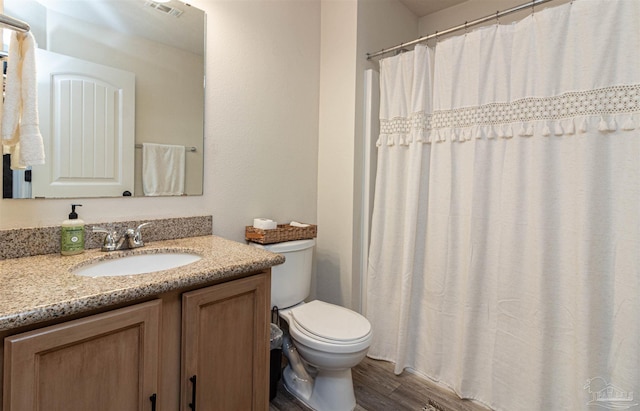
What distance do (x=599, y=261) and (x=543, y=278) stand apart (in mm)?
221

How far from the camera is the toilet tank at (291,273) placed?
5.75 ft

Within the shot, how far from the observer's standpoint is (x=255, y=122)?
6.16 ft

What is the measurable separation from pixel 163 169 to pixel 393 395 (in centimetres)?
167

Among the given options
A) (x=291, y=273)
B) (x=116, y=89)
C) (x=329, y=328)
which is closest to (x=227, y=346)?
(x=329, y=328)

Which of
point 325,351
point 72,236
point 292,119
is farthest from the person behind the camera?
point 292,119

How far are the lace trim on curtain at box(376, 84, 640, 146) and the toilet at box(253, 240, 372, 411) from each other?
92 centimetres

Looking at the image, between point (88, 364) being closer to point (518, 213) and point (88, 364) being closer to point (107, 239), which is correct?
point (107, 239)

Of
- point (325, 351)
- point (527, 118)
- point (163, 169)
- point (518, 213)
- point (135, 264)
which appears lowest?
point (325, 351)

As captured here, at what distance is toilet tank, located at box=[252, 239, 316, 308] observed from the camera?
175 centimetres

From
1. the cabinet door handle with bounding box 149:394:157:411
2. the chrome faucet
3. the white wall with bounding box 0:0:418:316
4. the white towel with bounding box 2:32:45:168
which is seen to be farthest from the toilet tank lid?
the white towel with bounding box 2:32:45:168

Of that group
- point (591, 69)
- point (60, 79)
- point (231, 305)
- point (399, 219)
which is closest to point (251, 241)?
point (231, 305)

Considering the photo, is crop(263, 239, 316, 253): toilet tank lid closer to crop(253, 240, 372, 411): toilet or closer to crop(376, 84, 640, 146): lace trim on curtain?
crop(253, 240, 372, 411): toilet

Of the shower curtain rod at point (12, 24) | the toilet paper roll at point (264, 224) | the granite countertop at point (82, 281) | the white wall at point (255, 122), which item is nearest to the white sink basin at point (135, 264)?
the granite countertop at point (82, 281)

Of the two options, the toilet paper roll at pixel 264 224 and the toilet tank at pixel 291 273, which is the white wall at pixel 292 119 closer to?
the toilet paper roll at pixel 264 224
